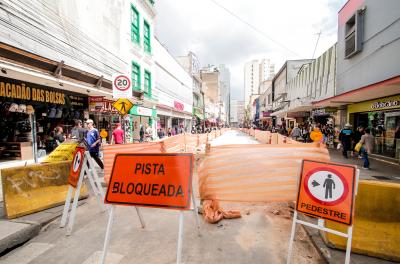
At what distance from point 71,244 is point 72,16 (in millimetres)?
11141

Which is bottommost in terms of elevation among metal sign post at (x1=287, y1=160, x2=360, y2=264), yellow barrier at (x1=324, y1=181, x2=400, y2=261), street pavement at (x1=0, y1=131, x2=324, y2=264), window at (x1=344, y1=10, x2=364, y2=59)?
street pavement at (x1=0, y1=131, x2=324, y2=264)

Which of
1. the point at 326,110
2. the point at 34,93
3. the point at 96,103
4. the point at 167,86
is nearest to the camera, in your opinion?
the point at 34,93

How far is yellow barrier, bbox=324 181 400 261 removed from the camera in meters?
3.15

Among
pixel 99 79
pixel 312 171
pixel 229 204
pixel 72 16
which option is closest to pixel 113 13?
pixel 72 16

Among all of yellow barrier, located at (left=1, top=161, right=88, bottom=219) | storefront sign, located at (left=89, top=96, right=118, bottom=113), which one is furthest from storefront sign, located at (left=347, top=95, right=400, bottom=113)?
storefront sign, located at (left=89, top=96, right=118, bottom=113)

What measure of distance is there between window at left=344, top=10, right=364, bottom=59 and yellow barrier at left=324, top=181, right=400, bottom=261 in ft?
39.2

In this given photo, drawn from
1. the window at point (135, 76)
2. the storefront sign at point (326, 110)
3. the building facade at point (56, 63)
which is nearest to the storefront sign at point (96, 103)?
the building facade at point (56, 63)

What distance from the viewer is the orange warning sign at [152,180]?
2.77 m

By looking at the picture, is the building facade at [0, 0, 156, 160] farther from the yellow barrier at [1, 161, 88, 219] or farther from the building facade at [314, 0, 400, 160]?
the building facade at [314, 0, 400, 160]

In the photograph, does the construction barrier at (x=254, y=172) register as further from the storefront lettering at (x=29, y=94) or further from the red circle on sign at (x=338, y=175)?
the storefront lettering at (x=29, y=94)

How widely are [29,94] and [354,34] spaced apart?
1589cm

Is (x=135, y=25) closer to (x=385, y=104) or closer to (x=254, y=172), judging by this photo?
(x=385, y=104)

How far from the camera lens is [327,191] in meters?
2.90

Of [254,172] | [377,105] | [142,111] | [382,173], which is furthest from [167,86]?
[254,172]
